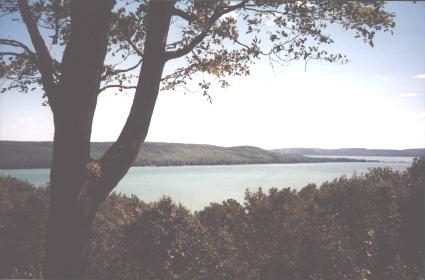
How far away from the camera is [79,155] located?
13.6 ft

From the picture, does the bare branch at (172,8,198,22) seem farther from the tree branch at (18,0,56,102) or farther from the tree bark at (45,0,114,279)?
the tree branch at (18,0,56,102)

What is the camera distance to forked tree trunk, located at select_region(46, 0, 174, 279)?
4.00 metres

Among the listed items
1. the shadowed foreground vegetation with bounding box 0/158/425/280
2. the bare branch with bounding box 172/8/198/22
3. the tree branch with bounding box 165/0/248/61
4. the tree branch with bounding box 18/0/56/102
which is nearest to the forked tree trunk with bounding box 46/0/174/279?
the tree branch with bounding box 18/0/56/102

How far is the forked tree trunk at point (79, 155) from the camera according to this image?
400 centimetres

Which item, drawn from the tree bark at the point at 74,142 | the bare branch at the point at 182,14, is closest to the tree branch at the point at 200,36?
the bare branch at the point at 182,14

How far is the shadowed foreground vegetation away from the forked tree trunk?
4984 mm

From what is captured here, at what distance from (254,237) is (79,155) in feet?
26.0

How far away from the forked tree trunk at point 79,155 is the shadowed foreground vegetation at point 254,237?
4984mm

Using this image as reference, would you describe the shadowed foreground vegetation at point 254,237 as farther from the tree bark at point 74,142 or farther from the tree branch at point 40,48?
the tree branch at point 40,48

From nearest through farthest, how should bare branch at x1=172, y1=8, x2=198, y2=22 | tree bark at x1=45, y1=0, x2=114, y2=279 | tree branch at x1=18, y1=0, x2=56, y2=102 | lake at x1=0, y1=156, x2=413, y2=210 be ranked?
tree bark at x1=45, y1=0, x2=114, y2=279 → tree branch at x1=18, y1=0, x2=56, y2=102 → bare branch at x1=172, y1=8, x2=198, y2=22 → lake at x1=0, y1=156, x2=413, y2=210

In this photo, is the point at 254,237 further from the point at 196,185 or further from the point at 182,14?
the point at 196,185

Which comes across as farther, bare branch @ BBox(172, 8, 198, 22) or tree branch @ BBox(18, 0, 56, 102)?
bare branch @ BBox(172, 8, 198, 22)

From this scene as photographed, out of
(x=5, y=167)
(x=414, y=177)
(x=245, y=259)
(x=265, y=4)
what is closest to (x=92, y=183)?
(x=265, y=4)

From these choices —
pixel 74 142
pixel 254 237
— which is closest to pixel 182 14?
pixel 74 142
